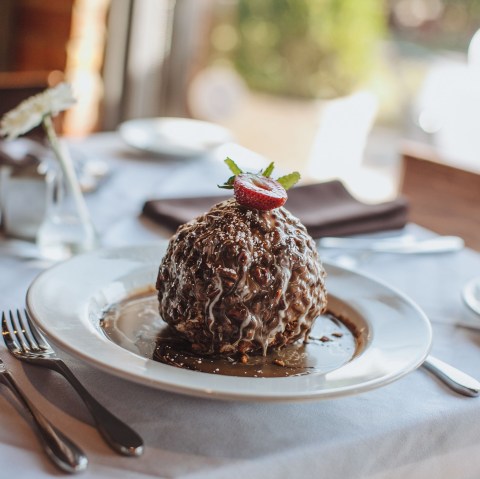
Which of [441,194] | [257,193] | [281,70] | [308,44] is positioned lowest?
[281,70]

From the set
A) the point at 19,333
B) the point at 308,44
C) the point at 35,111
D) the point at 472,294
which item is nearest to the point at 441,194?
the point at 472,294

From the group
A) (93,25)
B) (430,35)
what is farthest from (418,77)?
(93,25)

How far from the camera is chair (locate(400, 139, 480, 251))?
215 centimetres

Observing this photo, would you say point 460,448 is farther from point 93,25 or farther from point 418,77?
point 418,77

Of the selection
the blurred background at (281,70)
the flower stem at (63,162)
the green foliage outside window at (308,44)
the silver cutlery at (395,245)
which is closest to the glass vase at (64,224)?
the flower stem at (63,162)

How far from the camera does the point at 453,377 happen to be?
1.00 meters

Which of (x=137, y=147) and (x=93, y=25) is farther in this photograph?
(x=93, y=25)

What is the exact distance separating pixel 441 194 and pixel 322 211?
2.35 ft

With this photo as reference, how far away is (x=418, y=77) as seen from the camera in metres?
6.54

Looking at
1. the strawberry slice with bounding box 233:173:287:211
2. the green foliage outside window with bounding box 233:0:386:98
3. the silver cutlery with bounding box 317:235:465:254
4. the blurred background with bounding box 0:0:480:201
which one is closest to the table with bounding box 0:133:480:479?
the strawberry slice with bounding box 233:173:287:211

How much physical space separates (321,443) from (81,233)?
0.75m

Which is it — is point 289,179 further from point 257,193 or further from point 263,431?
point 263,431

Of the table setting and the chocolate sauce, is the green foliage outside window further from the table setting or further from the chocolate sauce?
the chocolate sauce

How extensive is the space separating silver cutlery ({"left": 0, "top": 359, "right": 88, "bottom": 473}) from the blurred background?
5.53 ft
